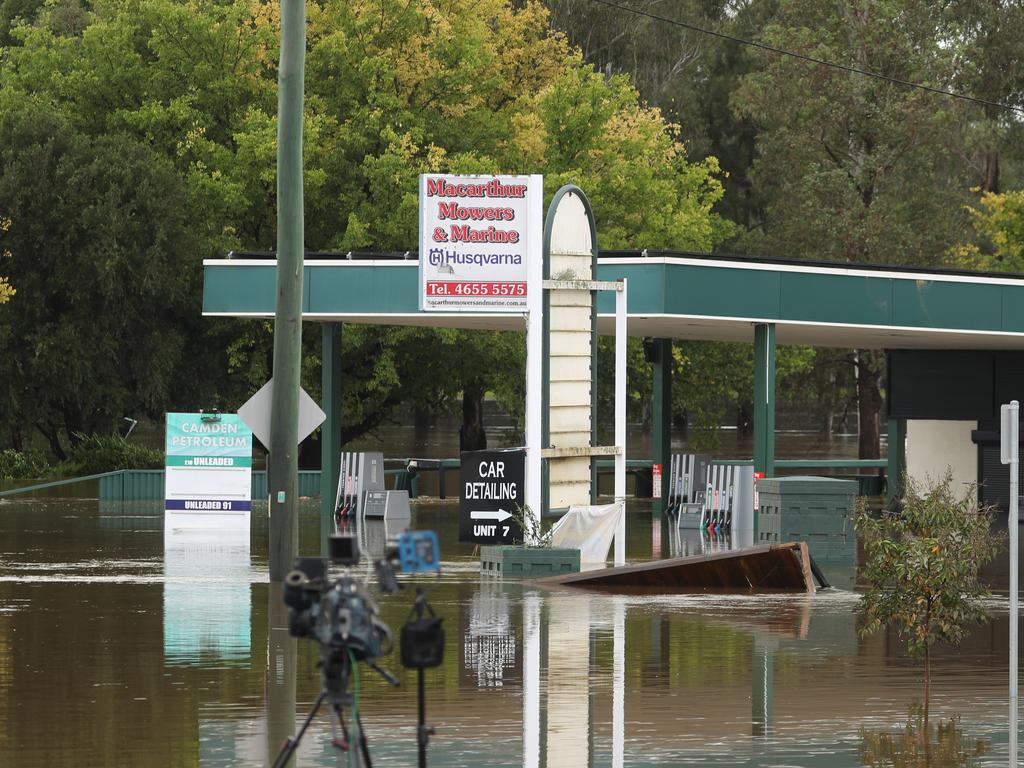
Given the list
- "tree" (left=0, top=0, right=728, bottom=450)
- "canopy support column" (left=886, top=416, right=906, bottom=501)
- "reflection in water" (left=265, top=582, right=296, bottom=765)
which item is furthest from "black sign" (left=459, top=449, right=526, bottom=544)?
"tree" (left=0, top=0, right=728, bottom=450)

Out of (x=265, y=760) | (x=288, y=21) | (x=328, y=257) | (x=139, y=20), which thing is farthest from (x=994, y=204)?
(x=265, y=760)

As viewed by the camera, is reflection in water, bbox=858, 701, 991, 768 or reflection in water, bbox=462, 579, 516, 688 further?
reflection in water, bbox=462, 579, 516, 688

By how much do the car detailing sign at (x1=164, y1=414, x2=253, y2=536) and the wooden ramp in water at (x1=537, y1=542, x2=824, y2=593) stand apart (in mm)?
9591

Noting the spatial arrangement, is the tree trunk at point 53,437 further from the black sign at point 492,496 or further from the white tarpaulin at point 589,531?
the white tarpaulin at point 589,531

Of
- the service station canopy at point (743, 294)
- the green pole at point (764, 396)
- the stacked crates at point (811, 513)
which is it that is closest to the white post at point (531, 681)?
the stacked crates at point (811, 513)

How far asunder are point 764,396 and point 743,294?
78.2 inches

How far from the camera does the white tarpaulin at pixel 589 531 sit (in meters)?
23.7

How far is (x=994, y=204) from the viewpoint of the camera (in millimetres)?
65375

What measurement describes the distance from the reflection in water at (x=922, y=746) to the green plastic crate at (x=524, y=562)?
1051 cm

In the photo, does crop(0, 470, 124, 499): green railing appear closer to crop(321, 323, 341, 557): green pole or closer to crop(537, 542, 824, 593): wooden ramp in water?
crop(321, 323, 341, 557): green pole

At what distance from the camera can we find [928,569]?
1337 cm

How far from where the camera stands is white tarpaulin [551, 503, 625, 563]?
23.7m

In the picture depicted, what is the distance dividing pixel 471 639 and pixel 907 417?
25.0 m

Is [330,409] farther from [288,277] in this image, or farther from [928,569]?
[928,569]
